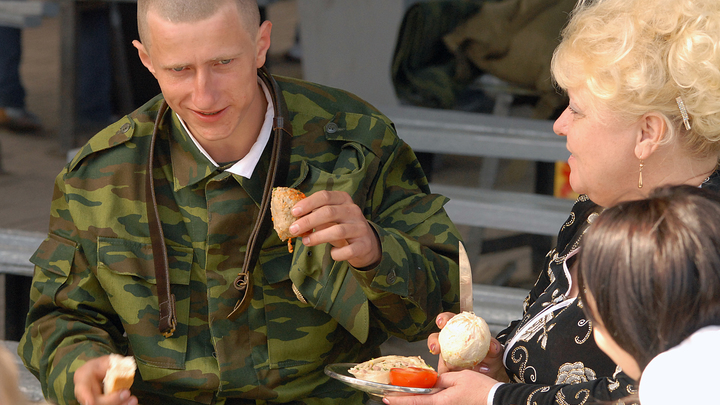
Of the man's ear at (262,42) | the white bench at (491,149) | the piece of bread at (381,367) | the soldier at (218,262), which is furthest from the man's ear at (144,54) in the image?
the white bench at (491,149)

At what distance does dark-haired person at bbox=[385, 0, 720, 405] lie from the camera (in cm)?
151

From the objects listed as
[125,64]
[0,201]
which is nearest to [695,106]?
[0,201]

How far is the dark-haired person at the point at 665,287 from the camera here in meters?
1.10

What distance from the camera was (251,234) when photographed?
1.93m

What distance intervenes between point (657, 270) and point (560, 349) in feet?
1.82

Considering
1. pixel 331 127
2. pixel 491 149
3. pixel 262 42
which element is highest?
pixel 262 42

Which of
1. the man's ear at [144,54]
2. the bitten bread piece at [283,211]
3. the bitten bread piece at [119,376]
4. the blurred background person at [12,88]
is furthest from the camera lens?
the blurred background person at [12,88]

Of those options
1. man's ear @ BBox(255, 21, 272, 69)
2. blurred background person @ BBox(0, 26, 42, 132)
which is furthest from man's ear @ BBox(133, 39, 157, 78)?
blurred background person @ BBox(0, 26, 42, 132)

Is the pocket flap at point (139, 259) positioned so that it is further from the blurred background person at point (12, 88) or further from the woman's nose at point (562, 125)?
the blurred background person at point (12, 88)

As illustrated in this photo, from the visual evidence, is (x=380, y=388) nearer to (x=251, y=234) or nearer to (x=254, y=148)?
(x=251, y=234)

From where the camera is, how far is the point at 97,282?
1.97 m

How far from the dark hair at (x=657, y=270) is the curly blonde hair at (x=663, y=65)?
40 cm

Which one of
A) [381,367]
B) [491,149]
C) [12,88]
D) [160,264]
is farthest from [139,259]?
[12,88]

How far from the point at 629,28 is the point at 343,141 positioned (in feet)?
2.57
